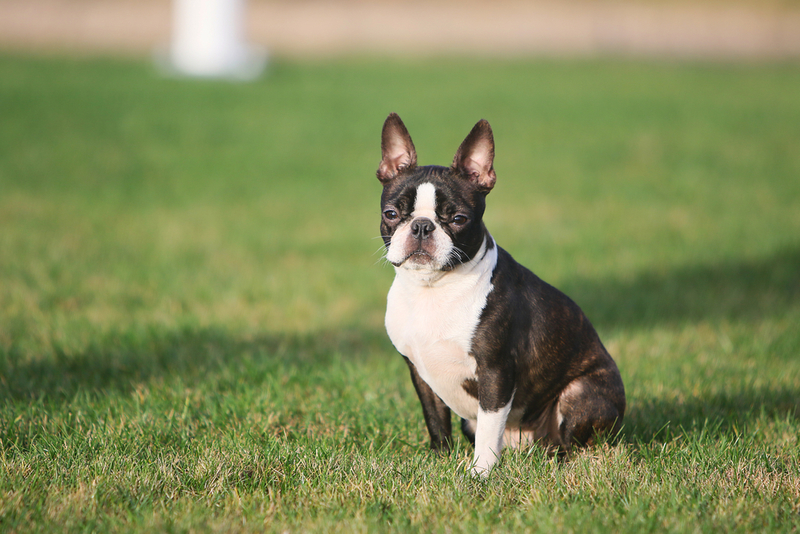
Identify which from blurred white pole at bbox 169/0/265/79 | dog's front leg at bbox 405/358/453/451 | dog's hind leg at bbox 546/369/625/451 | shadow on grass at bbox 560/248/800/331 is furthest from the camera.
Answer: blurred white pole at bbox 169/0/265/79

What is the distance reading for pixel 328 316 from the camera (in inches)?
257

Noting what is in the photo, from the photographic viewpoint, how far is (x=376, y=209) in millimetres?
11000

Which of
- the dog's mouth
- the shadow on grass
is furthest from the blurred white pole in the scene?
the dog's mouth

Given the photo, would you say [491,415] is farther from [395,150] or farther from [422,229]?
[395,150]

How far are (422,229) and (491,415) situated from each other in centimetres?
94

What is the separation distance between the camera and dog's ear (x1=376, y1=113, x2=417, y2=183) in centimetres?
349

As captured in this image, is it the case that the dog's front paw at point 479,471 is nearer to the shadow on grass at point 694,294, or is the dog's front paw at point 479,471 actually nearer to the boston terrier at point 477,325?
the boston terrier at point 477,325

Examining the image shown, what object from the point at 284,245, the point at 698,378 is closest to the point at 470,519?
the point at 698,378

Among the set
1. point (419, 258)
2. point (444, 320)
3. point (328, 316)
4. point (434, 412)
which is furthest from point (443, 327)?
point (328, 316)

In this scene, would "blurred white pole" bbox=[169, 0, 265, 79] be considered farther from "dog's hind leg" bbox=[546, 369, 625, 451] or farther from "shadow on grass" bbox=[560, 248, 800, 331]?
"dog's hind leg" bbox=[546, 369, 625, 451]

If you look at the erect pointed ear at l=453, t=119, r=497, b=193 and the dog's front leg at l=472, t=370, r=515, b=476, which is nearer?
the dog's front leg at l=472, t=370, r=515, b=476

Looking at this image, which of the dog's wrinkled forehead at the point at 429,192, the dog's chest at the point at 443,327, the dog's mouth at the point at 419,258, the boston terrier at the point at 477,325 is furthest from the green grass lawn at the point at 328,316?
the dog's wrinkled forehead at the point at 429,192

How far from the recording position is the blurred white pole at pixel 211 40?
75.2 feet

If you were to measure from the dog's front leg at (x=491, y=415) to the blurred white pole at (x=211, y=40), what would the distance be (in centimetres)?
2179
